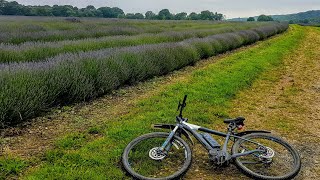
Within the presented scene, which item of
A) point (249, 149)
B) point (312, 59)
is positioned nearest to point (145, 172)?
point (249, 149)

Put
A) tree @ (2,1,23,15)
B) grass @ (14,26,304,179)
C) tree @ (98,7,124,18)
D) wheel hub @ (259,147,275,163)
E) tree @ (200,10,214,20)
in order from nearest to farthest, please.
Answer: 1. grass @ (14,26,304,179)
2. wheel hub @ (259,147,275,163)
3. tree @ (2,1,23,15)
4. tree @ (98,7,124,18)
5. tree @ (200,10,214,20)

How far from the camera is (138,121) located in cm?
593

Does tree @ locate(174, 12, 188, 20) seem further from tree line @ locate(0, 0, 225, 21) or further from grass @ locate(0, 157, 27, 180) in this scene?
grass @ locate(0, 157, 27, 180)

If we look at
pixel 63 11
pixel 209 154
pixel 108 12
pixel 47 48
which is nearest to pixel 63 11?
pixel 63 11

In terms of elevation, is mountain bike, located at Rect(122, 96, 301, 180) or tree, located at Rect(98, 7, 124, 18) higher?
tree, located at Rect(98, 7, 124, 18)

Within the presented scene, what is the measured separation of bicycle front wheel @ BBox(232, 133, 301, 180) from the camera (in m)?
4.14

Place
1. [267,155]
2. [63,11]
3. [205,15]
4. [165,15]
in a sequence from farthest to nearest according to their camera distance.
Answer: [205,15] → [165,15] → [63,11] → [267,155]

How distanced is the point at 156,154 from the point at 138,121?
68.1 inches

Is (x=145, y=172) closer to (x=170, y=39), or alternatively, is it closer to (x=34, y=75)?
(x=34, y=75)

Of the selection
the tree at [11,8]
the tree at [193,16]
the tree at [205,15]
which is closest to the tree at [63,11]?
the tree at [11,8]

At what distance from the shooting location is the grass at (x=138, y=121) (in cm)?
403

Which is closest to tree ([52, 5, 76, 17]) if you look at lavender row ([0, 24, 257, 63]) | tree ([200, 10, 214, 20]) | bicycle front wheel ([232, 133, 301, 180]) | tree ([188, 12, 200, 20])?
tree ([188, 12, 200, 20])

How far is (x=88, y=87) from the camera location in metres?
7.21

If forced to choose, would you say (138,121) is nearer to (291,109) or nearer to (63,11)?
(291,109)
